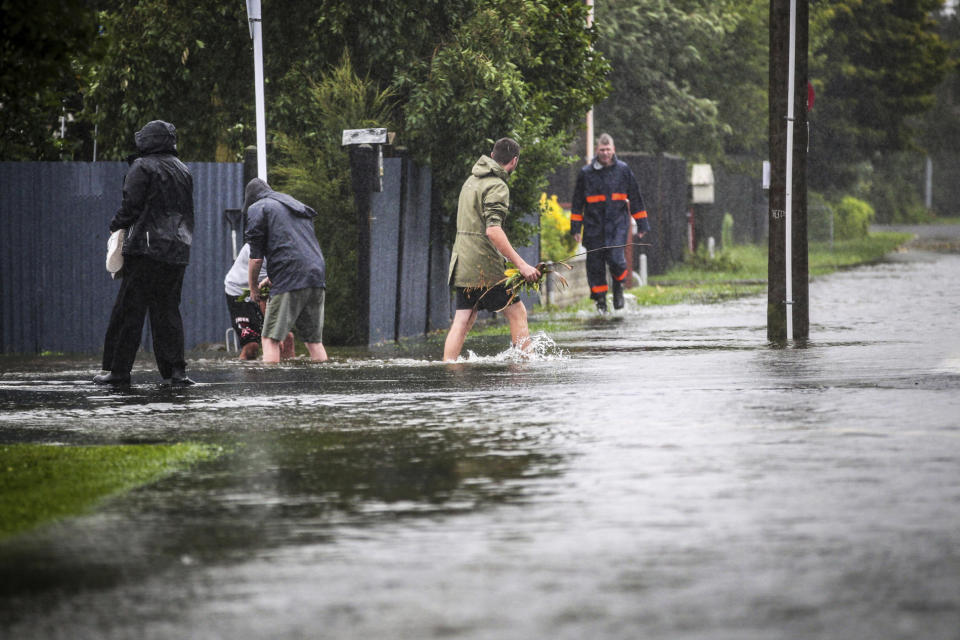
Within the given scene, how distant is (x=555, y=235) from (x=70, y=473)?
15647mm

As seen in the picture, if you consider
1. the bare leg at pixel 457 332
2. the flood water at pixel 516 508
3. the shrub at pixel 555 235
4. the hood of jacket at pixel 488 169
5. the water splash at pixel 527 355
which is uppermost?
the hood of jacket at pixel 488 169

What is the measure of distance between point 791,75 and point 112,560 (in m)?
10.7

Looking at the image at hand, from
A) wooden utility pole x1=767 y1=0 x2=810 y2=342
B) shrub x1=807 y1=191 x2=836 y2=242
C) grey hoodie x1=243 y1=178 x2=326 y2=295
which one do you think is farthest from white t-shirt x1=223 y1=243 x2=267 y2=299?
shrub x1=807 y1=191 x2=836 y2=242

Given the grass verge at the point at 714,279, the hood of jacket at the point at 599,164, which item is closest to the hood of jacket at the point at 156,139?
the grass verge at the point at 714,279

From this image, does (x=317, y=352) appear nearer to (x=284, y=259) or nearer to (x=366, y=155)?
(x=284, y=259)

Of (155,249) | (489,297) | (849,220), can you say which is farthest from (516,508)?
(849,220)

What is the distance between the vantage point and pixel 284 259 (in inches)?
537

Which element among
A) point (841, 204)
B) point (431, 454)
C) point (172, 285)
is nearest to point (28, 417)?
point (172, 285)

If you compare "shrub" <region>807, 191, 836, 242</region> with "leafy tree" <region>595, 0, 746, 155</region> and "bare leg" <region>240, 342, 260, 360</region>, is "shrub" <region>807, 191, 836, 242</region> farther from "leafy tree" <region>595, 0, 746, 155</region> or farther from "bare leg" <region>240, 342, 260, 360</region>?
"bare leg" <region>240, 342, 260, 360</region>

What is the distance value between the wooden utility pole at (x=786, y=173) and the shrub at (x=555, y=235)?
7509 mm

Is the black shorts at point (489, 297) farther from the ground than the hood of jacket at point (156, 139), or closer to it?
closer to it

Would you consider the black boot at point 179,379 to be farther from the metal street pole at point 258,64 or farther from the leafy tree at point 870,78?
the leafy tree at point 870,78

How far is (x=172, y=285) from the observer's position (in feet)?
40.4

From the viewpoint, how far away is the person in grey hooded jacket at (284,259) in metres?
13.6
